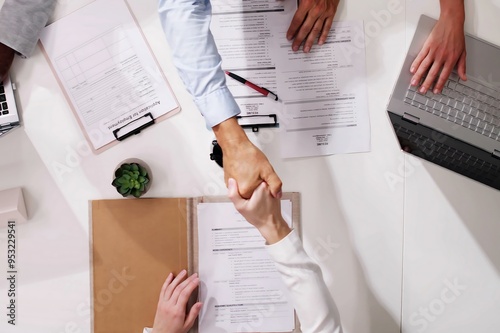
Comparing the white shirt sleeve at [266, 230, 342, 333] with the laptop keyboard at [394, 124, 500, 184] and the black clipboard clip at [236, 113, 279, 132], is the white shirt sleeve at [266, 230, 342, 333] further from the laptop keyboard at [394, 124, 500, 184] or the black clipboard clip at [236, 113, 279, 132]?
the laptop keyboard at [394, 124, 500, 184]

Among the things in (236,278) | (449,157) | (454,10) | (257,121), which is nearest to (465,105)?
(449,157)

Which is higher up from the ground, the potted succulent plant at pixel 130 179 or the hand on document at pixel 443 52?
the hand on document at pixel 443 52

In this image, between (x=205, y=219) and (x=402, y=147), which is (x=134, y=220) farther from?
(x=402, y=147)

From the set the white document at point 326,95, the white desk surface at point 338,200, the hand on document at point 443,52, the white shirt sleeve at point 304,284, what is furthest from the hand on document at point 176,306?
the hand on document at point 443,52

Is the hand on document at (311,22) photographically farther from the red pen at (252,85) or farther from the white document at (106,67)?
the white document at (106,67)

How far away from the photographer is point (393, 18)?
1267 millimetres

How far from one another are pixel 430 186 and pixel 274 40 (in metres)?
0.59

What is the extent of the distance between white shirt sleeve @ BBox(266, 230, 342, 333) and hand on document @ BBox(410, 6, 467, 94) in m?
0.59

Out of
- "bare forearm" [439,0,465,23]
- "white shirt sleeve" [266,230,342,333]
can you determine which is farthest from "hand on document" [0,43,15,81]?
"bare forearm" [439,0,465,23]

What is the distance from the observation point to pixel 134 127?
127 centimetres

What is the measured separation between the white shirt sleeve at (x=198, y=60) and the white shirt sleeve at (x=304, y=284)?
31cm

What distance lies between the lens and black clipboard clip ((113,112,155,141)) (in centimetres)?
126

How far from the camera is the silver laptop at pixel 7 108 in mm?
1237

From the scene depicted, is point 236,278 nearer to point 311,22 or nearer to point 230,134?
point 230,134
